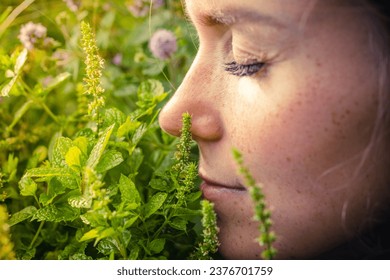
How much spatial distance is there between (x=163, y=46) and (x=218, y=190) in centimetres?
71

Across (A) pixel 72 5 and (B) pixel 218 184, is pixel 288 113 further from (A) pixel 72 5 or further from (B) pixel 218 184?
(A) pixel 72 5

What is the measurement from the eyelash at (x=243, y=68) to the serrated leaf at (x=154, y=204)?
26 centimetres

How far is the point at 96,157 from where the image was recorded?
Answer: 3.60 feet

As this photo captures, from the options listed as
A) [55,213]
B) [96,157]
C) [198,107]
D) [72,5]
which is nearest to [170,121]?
[198,107]

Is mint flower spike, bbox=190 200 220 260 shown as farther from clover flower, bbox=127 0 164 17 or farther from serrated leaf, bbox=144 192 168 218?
clover flower, bbox=127 0 164 17

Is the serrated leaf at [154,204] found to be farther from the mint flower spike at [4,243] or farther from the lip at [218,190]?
the mint flower spike at [4,243]

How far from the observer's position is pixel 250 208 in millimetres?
1117

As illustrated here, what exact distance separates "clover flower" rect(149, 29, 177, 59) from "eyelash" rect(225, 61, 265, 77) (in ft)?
2.12

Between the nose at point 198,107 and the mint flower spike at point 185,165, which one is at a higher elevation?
the nose at point 198,107

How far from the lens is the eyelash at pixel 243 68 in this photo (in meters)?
1.06

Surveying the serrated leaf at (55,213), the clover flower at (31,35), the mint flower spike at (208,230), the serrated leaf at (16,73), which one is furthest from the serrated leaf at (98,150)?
the clover flower at (31,35)

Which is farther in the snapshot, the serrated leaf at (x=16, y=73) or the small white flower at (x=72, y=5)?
the small white flower at (x=72, y=5)

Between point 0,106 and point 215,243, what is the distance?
0.78 metres
